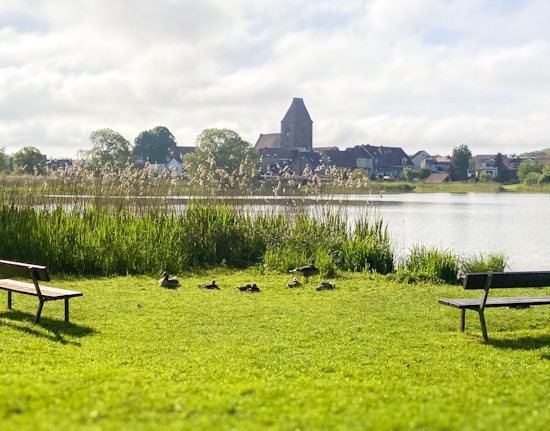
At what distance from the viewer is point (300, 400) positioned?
15.0 ft

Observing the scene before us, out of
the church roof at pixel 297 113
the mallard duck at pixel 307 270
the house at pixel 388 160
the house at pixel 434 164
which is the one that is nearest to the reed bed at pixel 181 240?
the mallard duck at pixel 307 270

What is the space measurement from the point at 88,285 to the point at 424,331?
20.4 ft

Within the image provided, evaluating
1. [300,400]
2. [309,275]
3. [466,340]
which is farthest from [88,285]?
[300,400]

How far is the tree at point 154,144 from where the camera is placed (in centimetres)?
10156

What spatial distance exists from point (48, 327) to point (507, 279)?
548 centimetres

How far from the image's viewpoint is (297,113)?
12675cm

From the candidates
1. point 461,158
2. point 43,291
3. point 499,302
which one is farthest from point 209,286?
point 461,158

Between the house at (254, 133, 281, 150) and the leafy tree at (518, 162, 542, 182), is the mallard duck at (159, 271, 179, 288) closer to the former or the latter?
the leafy tree at (518, 162, 542, 182)

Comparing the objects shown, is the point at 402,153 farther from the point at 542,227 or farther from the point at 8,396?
the point at 8,396

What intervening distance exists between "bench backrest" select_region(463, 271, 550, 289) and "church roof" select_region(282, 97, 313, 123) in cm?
11963

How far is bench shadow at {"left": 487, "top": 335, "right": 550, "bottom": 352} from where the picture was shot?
7.19 metres

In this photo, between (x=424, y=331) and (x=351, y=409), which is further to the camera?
(x=424, y=331)

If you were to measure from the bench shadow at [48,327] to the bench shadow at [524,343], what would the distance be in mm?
4700

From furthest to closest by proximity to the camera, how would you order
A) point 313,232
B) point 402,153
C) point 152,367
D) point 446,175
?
1. point 402,153
2. point 446,175
3. point 313,232
4. point 152,367
